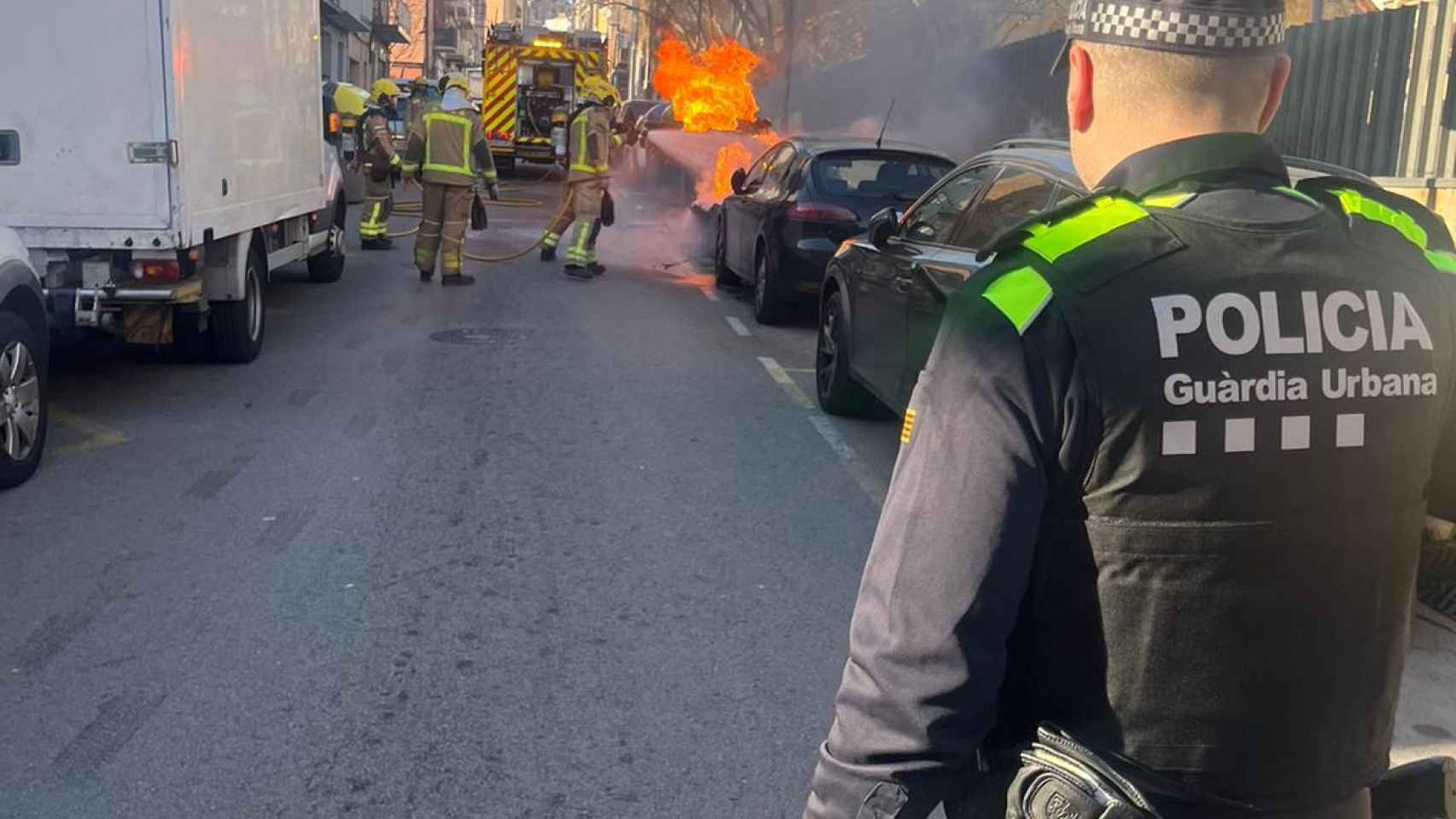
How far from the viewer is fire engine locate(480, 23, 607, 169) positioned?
2827 cm

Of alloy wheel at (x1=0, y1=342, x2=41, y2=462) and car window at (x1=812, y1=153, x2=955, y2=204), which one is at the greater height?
car window at (x1=812, y1=153, x2=955, y2=204)

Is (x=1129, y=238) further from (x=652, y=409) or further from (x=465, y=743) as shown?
(x=652, y=409)

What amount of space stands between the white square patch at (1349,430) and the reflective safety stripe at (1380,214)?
0.26 m

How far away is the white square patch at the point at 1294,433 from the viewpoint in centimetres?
151

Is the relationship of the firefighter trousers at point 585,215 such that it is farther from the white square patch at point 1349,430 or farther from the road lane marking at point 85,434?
the white square patch at point 1349,430

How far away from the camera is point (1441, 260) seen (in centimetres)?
176

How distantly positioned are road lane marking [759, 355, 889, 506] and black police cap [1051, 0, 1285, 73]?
4.08 metres

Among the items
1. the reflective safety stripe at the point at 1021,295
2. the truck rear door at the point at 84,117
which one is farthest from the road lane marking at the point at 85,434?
the reflective safety stripe at the point at 1021,295

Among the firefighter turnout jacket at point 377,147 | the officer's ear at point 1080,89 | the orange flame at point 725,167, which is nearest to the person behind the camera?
the officer's ear at point 1080,89

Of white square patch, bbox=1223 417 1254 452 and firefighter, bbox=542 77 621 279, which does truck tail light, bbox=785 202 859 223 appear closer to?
firefighter, bbox=542 77 621 279

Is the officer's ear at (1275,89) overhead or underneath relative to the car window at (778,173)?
overhead

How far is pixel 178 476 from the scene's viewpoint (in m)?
6.56

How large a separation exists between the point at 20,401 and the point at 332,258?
23.4 ft

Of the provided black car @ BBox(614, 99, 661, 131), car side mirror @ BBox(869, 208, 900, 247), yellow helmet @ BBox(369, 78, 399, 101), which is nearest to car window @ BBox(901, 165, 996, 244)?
car side mirror @ BBox(869, 208, 900, 247)
